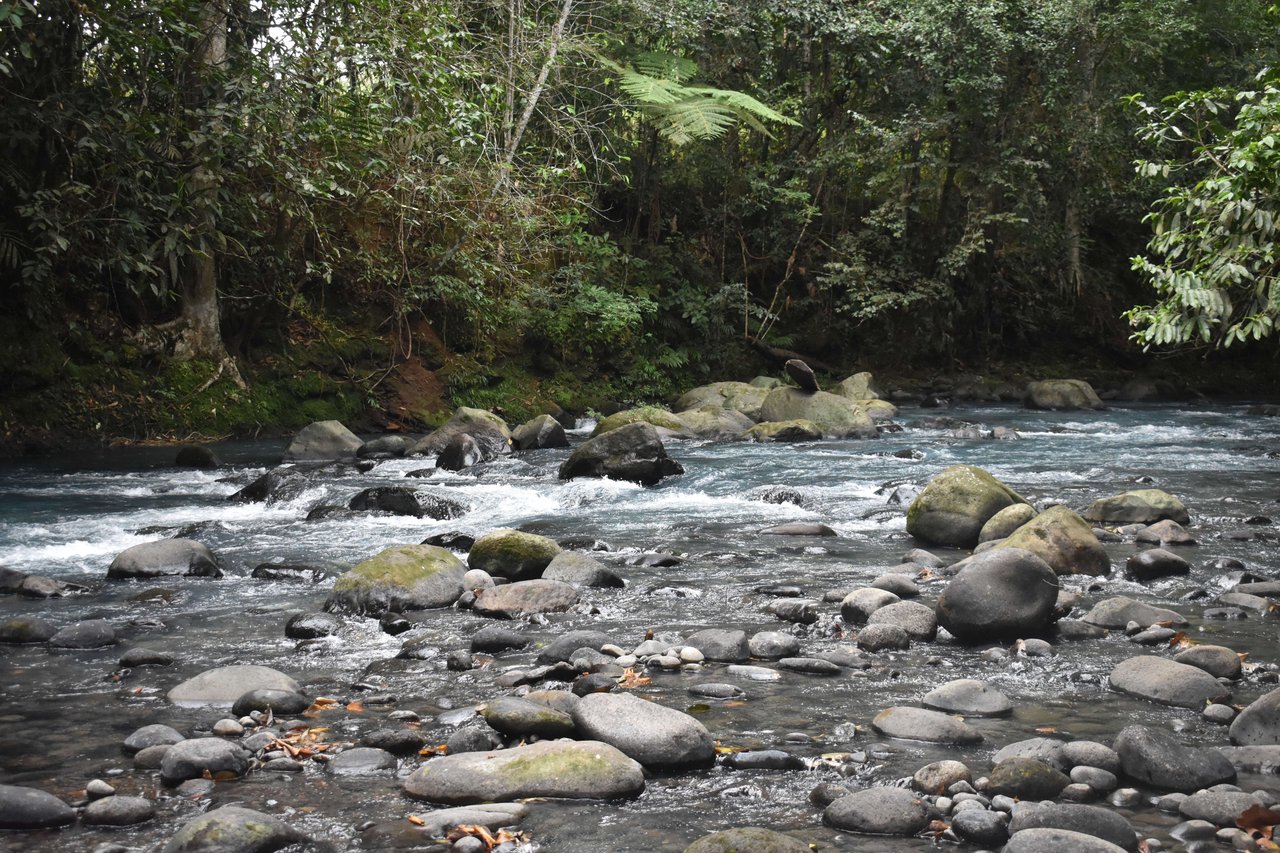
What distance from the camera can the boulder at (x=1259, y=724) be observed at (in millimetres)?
3832

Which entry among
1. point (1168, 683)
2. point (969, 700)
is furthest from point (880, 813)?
point (1168, 683)

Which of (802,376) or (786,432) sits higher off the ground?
(802,376)

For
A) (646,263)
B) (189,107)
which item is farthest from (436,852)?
(646,263)

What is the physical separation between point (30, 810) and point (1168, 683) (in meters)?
4.19

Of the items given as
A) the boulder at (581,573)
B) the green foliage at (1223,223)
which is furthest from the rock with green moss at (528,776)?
the green foliage at (1223,223)

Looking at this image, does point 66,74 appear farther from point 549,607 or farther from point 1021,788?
point 1021,788

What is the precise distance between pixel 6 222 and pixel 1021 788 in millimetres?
12731

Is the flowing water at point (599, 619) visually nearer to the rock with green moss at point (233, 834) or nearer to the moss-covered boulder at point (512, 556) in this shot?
the rock with green moss at point (233, 834)

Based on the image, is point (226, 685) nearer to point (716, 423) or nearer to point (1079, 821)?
point (1079, 821)

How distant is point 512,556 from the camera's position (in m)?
6.74

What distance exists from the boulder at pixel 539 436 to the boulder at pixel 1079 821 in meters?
10.9

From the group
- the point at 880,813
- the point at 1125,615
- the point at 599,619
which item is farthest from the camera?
the point at 599,619

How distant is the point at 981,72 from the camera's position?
62.7 ft

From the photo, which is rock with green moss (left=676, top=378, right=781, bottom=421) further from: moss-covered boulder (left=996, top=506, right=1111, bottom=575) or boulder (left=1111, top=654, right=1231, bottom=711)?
boulder (left=1111, top=654, right=1231, bottom=711)
